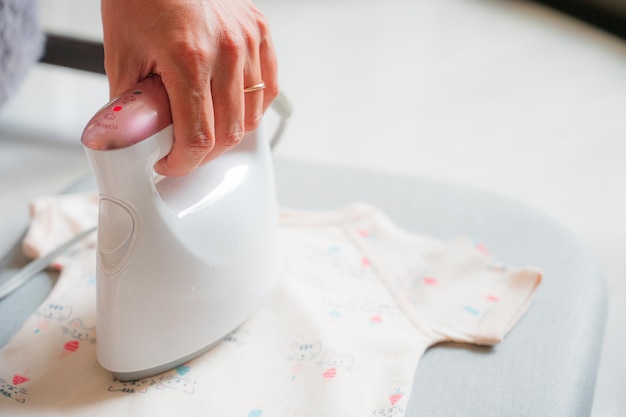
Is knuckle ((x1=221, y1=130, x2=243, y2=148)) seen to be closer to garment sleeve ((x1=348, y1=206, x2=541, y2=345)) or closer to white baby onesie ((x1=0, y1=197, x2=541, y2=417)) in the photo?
white baby onesie ((x1=0, y1=197, x2=541, y2=417))

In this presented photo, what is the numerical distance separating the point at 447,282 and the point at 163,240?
30cm

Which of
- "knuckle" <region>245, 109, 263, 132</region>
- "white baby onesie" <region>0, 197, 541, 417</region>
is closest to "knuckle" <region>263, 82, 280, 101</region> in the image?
"knuckle" <region>245, 109, 263, 132</region>

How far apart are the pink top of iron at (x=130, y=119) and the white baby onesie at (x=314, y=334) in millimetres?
138

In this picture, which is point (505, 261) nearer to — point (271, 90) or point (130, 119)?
point (271, 90)

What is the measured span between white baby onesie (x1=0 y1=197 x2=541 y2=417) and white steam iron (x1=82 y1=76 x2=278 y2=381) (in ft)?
0.07

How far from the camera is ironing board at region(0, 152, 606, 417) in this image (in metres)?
0.61

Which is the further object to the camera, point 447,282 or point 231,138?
point 447,282

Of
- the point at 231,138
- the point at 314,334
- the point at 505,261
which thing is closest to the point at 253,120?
the point at 231,138

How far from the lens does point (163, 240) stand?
21.6 inches

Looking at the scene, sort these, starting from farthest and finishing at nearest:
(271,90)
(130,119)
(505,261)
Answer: (505,261) → (271,90) → (130,119)

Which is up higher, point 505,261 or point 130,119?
point 130,119

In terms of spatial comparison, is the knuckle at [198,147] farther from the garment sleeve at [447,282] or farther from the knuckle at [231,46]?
the garment sleeve at [447,282]

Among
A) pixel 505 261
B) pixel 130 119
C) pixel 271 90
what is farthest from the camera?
pixel 505 261

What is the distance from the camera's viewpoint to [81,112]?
3.87 ft
